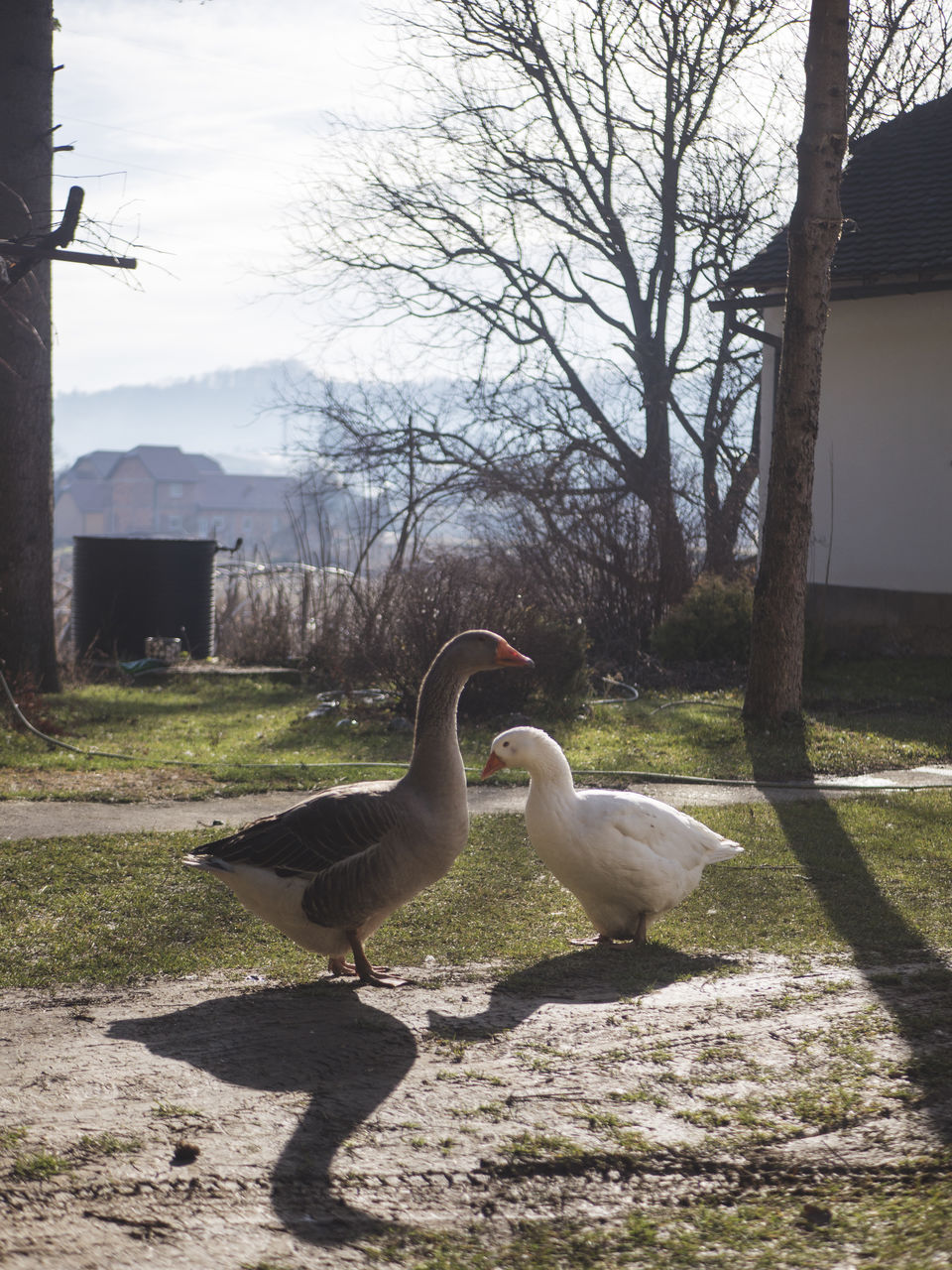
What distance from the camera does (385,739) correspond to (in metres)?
11.4

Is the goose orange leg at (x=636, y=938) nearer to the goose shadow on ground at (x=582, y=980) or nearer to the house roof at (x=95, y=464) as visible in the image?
the goose shadow on ground at (x=582, y=980)

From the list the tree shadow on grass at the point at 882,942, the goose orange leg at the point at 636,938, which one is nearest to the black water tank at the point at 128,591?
the tree shadow on grass at the point at 882,942

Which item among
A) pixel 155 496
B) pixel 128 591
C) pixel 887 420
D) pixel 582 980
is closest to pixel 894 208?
pixel 887 420

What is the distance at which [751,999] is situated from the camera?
4344 millimetres

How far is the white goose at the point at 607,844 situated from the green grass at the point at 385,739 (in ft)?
12.7

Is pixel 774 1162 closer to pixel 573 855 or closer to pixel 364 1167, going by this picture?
pixel 364 1167

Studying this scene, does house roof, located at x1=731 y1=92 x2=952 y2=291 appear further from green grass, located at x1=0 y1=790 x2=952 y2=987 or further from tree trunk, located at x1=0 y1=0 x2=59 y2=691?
green grass, located at x1=0 y1=790 x2=952 y2=987

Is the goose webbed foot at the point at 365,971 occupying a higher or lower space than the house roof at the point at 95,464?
lower

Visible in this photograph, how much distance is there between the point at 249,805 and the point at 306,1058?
15.7 feet

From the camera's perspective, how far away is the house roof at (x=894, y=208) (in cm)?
1605

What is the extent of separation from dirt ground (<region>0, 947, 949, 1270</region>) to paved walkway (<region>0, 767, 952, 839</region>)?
10.5 feet

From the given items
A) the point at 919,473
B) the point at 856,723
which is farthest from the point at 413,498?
the point at 856,723

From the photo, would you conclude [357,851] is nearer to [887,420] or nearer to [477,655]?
[477,655]

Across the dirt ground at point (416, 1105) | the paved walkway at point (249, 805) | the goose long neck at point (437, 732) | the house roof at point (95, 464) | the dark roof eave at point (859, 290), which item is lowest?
the paved walkway at point (249, 805)
